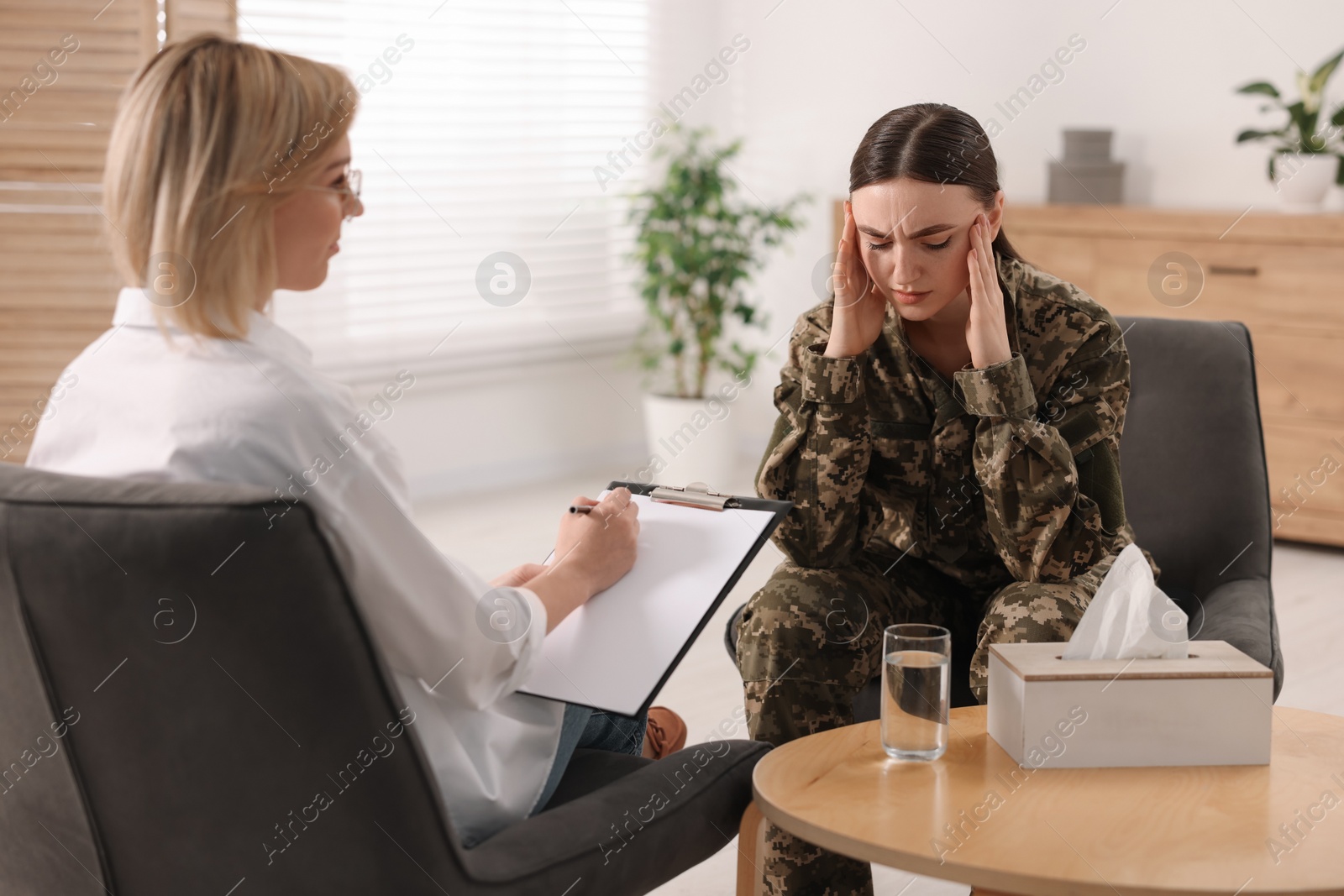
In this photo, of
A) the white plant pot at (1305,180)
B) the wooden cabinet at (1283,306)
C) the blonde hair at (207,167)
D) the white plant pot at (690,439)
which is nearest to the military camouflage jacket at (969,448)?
the blonde hair at (207,167)

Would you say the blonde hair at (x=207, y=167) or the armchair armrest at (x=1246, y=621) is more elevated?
the blonde hair at (x=207, y=167)

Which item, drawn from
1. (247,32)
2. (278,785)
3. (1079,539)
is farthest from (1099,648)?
(247,32)

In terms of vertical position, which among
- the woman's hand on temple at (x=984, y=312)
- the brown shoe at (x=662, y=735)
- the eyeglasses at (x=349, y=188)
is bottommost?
the brown shoe at (x=662, y=735)

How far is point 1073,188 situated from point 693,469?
1.61 meters

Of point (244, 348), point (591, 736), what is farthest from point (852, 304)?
point (244, 348)

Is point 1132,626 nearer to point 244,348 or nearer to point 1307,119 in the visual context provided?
point 244,348

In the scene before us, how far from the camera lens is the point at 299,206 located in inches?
44.2

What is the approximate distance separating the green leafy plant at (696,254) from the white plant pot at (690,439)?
80mm

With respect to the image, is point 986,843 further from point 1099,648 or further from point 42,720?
point 42,720

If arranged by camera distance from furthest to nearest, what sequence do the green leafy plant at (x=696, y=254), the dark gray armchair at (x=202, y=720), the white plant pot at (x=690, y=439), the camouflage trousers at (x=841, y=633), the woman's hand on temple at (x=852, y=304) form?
the white plant pot at (x=690, y=439) → the green leafy plant at (x=696, y=254) → the woman's hand on temple at (x=852, y=304) → the camouflage trousers at (x=841, y=633) → the dark gray armchair at (x=202, y=720)

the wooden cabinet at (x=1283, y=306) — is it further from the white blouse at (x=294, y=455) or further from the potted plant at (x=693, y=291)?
the white blouse at (x=294, y=455)

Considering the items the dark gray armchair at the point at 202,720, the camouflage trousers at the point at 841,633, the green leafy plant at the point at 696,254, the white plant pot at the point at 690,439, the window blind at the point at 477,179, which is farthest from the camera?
the white plant pot at the point at 690,439

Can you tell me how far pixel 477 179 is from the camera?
4523mm

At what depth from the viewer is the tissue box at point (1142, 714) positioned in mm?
1257
